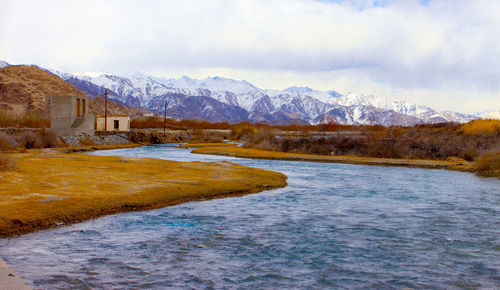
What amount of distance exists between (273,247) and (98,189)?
385 inches

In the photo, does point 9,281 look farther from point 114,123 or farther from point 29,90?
point 29,90

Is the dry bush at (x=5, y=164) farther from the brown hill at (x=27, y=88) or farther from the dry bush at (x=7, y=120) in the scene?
the brown hill at (x=27, y=88)

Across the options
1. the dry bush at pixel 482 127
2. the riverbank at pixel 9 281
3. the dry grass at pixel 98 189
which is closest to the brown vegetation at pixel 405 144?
the dry bush at pixel 482 127

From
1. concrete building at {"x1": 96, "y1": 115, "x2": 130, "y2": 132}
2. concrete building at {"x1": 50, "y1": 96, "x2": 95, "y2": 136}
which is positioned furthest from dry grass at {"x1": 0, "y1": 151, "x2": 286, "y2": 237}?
concrete building at {"x1": 96, "y1": 115, "x2": 130, "y2": 132}

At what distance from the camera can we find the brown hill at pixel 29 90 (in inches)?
5172

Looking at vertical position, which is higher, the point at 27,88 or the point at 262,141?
the point at 27,88

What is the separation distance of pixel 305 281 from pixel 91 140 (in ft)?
192

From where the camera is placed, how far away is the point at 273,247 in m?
11.6

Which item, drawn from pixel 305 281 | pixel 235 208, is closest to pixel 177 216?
pixel 235 208

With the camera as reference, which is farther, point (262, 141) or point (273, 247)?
point (262, 141)

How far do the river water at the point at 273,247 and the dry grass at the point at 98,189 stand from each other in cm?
85

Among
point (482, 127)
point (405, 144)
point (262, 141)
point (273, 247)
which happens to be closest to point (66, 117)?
point (262, 141)

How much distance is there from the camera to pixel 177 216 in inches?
597

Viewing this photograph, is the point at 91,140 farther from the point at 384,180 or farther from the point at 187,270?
the point at 187,270
